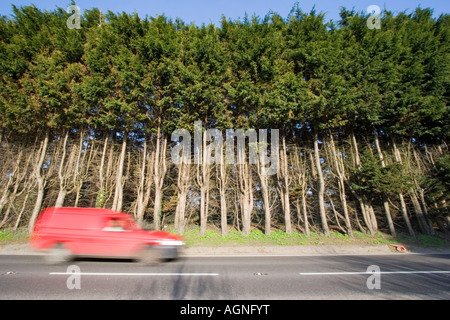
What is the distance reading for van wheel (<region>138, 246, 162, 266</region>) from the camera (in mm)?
6453

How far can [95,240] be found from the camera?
6.43 m

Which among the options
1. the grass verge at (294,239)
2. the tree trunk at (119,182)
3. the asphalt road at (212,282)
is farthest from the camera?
the tree trunk at (119,182)

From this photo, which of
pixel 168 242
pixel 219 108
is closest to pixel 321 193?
pixel 219 108

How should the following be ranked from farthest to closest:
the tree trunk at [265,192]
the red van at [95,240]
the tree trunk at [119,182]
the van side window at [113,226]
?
the tree trunk at [265,192] → the tree trunk at [119,182] → the van side window at [113,226] → the red van at [95,240]

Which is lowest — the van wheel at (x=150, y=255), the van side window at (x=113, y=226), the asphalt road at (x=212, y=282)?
the asphalt road at (x=212, y=282)

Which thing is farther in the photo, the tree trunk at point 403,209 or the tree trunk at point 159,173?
the tree trunk at point 403,209

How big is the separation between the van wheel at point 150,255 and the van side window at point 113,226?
112cm

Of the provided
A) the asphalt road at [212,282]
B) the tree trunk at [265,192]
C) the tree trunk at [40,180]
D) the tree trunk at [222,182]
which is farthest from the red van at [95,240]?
the tree trunk at [40,180]

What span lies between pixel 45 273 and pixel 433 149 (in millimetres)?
25375

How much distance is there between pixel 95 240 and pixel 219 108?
9.88 m

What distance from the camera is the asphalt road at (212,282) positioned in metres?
4.03

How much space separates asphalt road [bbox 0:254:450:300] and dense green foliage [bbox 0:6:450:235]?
24.2 feet

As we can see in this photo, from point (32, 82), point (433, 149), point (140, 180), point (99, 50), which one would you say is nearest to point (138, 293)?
point (140, 180)

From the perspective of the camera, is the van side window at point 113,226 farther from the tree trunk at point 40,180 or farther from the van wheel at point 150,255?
the tree trunk at point 40,180
